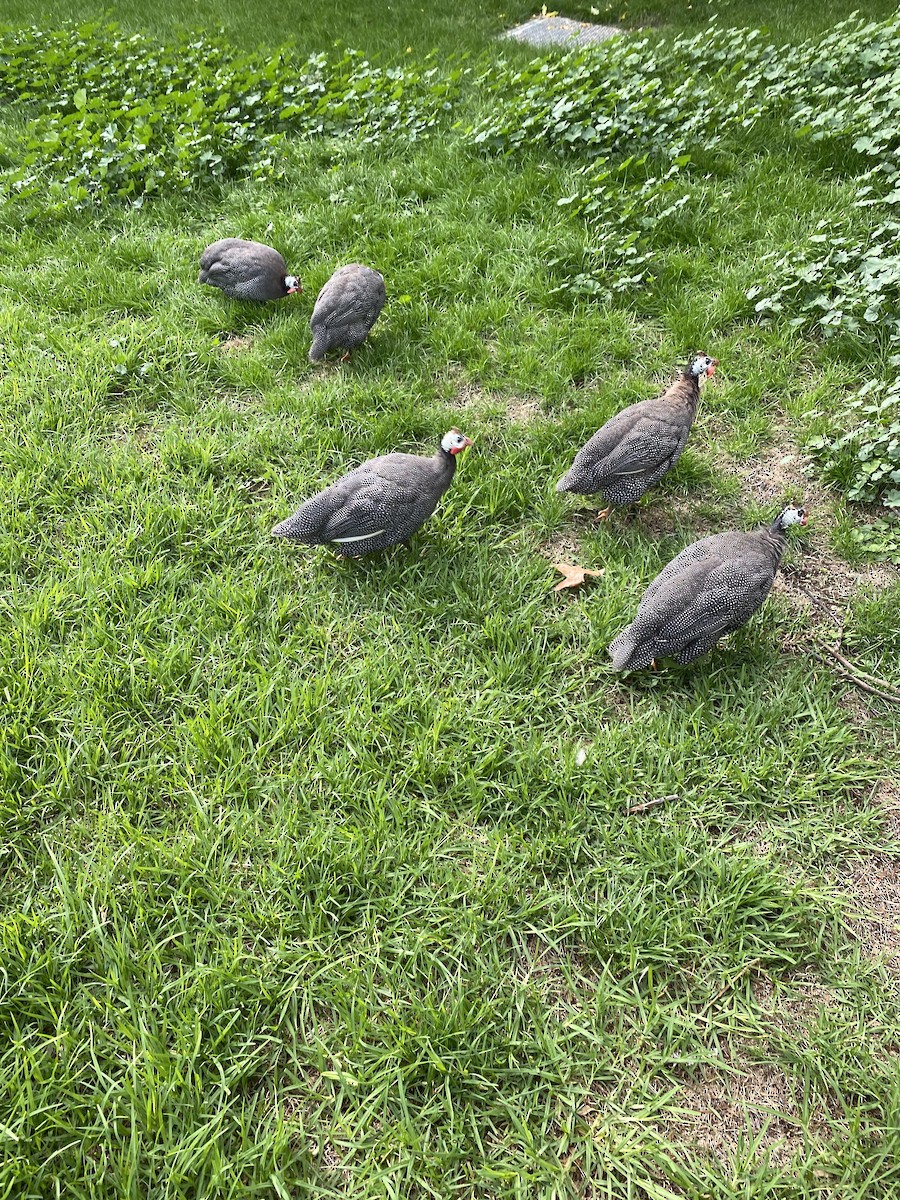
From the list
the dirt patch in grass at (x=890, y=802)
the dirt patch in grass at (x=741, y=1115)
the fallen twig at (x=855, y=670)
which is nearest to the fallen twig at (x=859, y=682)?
the fallen twig at (x=855, y=670)

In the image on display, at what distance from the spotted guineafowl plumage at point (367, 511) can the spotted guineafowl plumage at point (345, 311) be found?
1.26 m

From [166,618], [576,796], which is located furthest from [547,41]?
[576,796]

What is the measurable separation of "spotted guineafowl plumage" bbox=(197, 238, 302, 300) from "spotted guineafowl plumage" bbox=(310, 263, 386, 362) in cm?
52

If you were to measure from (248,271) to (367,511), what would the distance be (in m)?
2.24

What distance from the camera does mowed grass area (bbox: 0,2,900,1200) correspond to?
1.77 m

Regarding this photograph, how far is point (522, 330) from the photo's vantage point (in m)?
4.21

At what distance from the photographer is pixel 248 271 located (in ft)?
14.2

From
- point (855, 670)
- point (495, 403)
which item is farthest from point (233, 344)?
point (855, 670)

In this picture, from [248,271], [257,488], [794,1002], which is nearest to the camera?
[794,1002]

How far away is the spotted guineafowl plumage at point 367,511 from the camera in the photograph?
116 inches

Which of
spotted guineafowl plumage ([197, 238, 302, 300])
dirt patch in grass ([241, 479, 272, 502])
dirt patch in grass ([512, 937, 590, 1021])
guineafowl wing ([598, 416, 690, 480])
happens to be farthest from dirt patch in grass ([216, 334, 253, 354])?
dirt patch in grass ([512, 937, 590, 1021])

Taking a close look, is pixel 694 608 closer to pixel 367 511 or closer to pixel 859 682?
pixel 859 682

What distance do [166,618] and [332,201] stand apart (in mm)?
3802

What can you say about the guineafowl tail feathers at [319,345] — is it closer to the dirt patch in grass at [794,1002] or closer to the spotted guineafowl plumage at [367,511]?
the spotted guineafowl plumage at [367,511]
